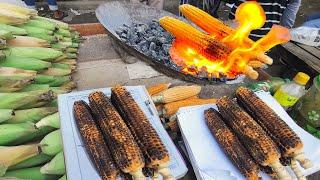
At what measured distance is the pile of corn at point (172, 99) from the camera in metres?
2.84

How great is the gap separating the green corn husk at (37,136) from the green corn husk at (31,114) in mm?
172

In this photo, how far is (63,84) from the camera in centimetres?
344

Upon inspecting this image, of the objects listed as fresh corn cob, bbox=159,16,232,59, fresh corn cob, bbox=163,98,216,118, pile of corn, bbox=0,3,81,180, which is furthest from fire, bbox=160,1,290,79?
pile of corn, bbox=0,3,81,180

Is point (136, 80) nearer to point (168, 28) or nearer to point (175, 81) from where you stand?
point (175, 81)

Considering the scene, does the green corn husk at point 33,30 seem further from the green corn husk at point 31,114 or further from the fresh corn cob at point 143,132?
the fresh corn cob at point 143,132

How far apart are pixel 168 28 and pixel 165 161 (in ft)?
8.73

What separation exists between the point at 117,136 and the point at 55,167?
706 millimetres

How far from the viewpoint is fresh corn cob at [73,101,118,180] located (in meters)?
1.76

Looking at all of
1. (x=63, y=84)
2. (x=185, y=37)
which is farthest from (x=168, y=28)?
(x=63, y=84)

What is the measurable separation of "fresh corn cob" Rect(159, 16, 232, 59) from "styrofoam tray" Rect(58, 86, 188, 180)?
1671 mm

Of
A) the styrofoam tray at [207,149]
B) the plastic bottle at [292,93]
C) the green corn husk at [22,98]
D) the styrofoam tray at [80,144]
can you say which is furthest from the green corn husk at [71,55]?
the plastic bottle at [292,93]

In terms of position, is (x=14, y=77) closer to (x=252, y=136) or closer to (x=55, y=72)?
(x=55, y=72)

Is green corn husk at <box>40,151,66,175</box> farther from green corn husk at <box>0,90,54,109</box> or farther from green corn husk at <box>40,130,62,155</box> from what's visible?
green corn husk at <box>0,90,54,109</box>

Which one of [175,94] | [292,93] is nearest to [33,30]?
[175,94]
